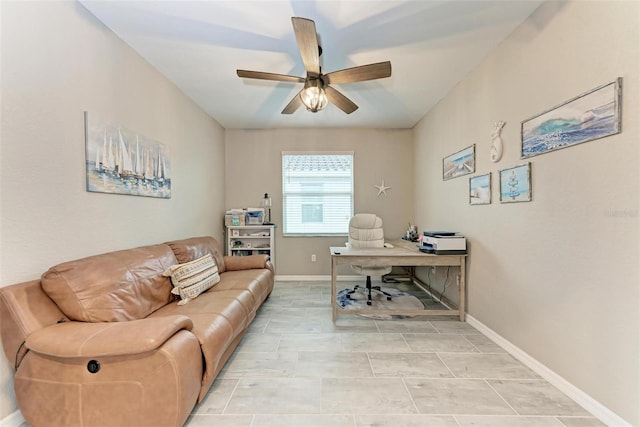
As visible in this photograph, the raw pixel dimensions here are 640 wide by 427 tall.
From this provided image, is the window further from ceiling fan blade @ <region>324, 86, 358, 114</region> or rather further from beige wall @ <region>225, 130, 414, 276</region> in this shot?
ceiling fan blade @ <region>324, 86, 358, 114</region>

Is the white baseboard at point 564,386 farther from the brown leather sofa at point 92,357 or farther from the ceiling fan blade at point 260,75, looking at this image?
the ceiling fan blade at point 260,75

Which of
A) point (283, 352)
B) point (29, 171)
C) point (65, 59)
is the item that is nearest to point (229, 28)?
point (65, 59)

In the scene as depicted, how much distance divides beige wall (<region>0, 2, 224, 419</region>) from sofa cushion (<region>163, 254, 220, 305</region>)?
1.58ft

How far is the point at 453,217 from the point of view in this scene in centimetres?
320

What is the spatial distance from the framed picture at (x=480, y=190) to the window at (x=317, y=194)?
2148 millimetres

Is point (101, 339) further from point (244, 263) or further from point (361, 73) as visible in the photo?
point (361, 73)

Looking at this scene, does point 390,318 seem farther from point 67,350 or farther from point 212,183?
point 212,183

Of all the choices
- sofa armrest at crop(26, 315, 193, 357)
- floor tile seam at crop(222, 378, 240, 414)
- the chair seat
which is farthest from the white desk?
sofa armrest at crop(26, 315, 193, 357)

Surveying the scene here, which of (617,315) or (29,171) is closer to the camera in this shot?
(617,315)

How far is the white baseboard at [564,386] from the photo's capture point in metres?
1.44

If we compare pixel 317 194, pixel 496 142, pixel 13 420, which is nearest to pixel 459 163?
pixel 496 142

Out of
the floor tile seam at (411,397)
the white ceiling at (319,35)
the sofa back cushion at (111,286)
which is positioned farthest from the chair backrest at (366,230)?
the sofa back cushion at (111,286)

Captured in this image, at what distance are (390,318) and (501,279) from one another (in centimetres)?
117

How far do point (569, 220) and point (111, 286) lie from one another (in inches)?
117
